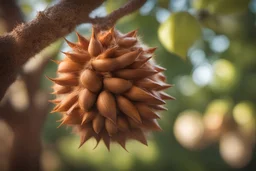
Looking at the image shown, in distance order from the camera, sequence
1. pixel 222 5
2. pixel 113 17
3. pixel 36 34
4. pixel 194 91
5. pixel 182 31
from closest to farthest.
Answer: pixel 36 34, pixel 113 17, pixel 182 31, pixel 222 5, pixel 194 91

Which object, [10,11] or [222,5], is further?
[10,11]

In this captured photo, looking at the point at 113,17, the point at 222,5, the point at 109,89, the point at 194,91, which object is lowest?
the point at 194,91

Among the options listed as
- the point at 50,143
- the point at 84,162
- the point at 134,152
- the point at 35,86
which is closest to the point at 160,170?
the point at 134,152

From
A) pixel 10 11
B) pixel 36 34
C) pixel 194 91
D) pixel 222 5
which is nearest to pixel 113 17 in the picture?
pixel 36 34

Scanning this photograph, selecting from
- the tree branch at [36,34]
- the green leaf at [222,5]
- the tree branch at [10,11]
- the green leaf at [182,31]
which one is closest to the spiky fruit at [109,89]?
the tree branch at [36,34]

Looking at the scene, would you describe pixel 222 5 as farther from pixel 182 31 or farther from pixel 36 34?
pixel 36 34

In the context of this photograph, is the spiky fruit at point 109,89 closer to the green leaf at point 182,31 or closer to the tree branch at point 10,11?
the green leaf at point 182,31

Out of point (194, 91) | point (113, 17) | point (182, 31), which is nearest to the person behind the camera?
point (113, 17)

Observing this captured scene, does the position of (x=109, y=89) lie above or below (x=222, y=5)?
above
